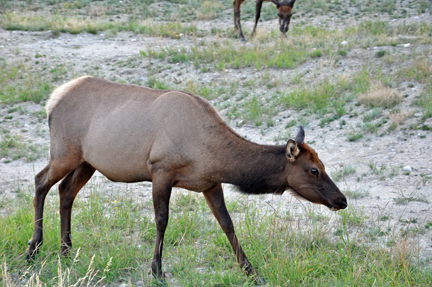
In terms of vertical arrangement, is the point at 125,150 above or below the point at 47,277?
above

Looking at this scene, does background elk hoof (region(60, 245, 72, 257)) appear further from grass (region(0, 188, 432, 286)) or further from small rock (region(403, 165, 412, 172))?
small rock (region(403, 165, 412, 172))

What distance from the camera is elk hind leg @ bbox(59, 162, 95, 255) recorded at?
5.19 meters

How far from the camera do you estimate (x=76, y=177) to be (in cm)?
535

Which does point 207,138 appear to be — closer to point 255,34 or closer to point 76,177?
point 76,177

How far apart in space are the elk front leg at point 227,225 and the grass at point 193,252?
0.10 metres

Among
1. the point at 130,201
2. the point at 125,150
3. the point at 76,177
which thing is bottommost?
the point at 130,201

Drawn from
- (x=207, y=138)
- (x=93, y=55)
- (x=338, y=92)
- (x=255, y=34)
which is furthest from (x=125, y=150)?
(x=255, y=34)

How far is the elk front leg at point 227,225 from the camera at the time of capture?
4.75 metres

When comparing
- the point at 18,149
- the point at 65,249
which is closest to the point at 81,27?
the point at 18,149

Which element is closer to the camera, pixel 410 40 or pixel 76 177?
pixel 76 177

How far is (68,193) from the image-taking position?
17.4ft

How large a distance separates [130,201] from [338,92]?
5651 mm

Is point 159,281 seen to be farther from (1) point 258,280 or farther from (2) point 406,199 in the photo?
(2) point 406,199

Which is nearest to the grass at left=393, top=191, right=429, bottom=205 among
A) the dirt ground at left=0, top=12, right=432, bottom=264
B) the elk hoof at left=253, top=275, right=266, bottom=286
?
the dirt ground at left=0, top=12, right=432, bottom=264
